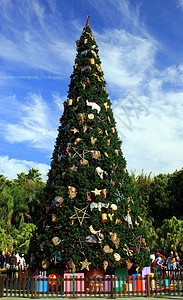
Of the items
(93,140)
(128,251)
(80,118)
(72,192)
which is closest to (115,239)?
(128,251)

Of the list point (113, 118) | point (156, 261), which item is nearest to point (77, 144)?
point (113, 118)

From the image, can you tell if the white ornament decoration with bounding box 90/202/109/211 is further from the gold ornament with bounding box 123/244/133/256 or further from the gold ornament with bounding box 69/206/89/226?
the gold ornament with bounding box 123/244/133/256

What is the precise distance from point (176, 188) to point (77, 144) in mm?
23985

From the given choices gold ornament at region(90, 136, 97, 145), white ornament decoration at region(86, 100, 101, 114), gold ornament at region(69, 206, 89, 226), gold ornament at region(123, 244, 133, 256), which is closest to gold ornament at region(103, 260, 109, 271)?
gold ornament at region(123, 244, 133, 256)

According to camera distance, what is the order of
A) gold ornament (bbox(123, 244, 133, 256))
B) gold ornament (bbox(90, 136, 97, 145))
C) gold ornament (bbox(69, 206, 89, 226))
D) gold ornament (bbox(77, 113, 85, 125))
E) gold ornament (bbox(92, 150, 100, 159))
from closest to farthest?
gold ornament (bbox(69, 206, 89, 226)) → gold ornament (bbox(123, 244, 133, 256)) → gold ornament (bbox(92, 150, 100, 159)) → gold ornament (bbox(90, 136, 97, 145)) → gold ornament (bbox(77, 113, 85, 125))

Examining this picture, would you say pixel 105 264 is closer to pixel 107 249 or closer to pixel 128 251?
pixel 107 249

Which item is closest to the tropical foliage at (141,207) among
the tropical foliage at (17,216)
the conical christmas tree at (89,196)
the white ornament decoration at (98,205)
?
the tropical foliage at (17,216)

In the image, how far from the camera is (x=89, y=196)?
37.3ft

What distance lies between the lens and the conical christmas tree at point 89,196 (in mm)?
10734

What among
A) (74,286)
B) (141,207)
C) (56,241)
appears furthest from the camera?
(141,207)

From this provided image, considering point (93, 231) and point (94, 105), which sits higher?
point (94, 105)

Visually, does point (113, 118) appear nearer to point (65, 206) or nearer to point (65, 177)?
point (65, 177)

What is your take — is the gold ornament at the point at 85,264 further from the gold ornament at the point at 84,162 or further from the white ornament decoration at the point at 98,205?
the gold ornament at the point at 84,162

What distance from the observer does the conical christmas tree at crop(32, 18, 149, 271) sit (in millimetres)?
10734
